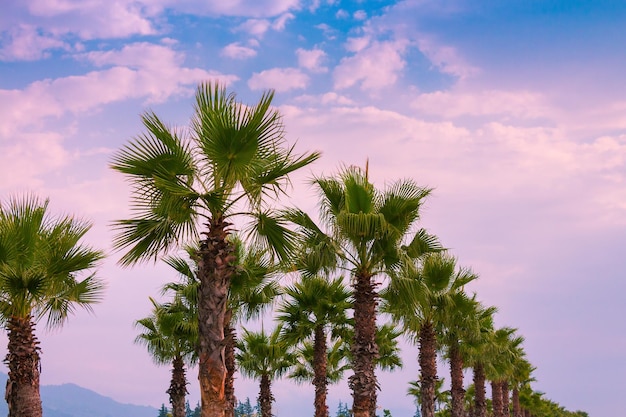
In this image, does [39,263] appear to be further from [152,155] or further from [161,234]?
[152,155]

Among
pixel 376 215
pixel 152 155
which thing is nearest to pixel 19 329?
pixel 152 155

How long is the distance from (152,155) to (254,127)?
223cm

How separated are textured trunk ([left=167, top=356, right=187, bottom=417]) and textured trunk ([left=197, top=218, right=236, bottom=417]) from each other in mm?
22133

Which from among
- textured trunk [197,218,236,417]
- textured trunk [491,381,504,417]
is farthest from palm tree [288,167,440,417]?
textured trunk [491,381,504,417]

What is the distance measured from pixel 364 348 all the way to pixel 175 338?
14.4 meters

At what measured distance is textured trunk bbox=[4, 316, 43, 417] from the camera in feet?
55.5

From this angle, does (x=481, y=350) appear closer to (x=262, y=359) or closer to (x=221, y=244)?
(x=262, y=359)

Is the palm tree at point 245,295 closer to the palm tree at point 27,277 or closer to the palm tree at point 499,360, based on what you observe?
the palm tree at point 27,277

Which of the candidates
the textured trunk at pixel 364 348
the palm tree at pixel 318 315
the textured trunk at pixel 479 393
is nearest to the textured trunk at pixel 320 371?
the palm tree at pixel 318 315

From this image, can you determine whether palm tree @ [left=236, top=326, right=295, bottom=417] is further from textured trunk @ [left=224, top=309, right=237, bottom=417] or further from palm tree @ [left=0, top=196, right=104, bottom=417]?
palm tree @ [left=0, top=196, right=104, bottom=417]

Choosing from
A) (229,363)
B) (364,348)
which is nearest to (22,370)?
(364,348)

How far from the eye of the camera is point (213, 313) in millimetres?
13938

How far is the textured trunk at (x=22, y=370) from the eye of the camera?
16.9 meters

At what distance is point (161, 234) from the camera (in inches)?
603
